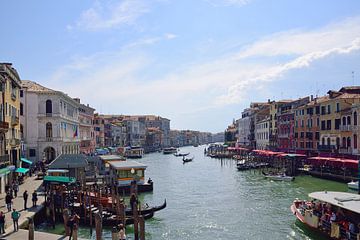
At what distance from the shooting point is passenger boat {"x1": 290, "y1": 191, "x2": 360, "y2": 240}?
16720mm

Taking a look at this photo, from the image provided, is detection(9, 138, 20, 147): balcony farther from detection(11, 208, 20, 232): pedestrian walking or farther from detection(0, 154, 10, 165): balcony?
detection(11, 208, 20, 232): pedestrian walking

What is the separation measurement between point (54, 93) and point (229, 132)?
84.2m

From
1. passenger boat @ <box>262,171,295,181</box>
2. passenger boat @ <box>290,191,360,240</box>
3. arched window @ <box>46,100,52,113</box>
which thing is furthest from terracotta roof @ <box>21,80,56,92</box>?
passenger boat @ <box>290,191,360,240</box>

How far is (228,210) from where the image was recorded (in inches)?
1029

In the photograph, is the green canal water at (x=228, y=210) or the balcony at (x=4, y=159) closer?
the green canal water at (x=228, y=210)

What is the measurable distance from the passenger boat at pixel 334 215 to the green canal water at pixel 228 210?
2.10 ft

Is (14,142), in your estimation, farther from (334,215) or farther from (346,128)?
(346,128)

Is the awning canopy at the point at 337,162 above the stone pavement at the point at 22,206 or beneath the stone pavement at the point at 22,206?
above

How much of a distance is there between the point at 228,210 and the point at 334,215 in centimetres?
928

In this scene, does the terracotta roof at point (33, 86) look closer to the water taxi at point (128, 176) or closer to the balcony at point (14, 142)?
the balcony at point (14, 142)

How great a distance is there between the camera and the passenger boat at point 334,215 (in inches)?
658

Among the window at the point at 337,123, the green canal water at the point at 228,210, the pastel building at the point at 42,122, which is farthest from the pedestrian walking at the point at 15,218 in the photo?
the window at the point at 337,123

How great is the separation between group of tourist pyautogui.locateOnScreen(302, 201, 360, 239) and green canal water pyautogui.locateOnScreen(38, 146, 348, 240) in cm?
91

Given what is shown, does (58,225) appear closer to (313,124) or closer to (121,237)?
(121,237)
